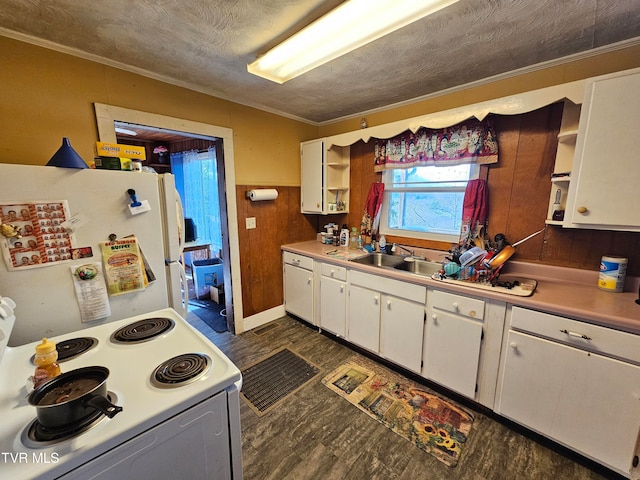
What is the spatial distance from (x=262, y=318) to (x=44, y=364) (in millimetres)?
2236

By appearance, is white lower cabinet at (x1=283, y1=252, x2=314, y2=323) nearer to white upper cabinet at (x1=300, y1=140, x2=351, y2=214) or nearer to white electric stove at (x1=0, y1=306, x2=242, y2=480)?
white upper cabinet at (x1=300, y1=140, x2=351, y2=214)

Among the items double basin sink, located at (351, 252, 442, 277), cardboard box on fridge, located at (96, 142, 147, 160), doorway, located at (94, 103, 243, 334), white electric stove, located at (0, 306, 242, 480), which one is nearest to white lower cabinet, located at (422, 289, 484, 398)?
double basin sink, located at (351, 252, 442, 277)

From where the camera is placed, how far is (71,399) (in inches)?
25.9

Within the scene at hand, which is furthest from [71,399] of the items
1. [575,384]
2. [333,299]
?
[575,384]

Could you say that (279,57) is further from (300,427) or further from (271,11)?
(300,427)

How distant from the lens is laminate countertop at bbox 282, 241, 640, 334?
1.26m

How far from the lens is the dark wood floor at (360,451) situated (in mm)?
1385

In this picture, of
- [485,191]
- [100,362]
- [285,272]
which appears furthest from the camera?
[285,272]

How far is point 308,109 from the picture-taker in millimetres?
2756

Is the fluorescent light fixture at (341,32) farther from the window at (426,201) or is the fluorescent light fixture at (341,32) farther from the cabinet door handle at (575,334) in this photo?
the cabinet door handle at (575,334)

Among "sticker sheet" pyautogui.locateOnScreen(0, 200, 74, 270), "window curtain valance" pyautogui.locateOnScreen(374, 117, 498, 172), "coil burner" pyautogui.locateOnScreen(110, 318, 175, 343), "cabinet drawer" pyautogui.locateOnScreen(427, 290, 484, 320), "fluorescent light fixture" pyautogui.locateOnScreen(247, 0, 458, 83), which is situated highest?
"fluorescent light fixture" pyautogui.locateOnScreen(247, 0, 458, 83)

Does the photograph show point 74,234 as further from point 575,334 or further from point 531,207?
point 531,207

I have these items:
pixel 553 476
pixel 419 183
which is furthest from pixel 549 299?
pixel 419 183

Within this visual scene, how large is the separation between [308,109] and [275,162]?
66cm
